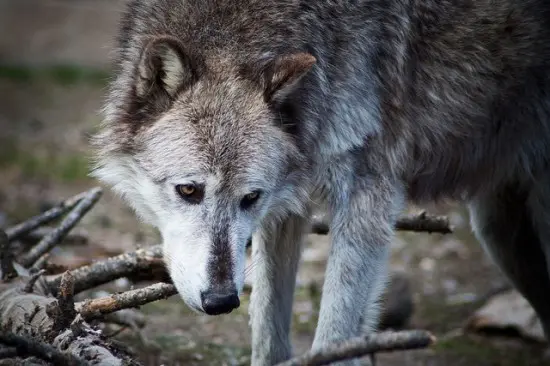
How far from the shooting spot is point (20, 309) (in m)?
4.52

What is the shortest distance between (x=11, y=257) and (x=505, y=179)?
108 inches

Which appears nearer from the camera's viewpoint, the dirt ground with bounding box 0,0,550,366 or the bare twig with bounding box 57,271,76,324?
the bare twig with bounding box 57,271,76,324

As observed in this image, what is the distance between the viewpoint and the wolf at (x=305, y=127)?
14.1 ft

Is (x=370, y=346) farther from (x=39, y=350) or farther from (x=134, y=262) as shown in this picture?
(x=134, y=262)

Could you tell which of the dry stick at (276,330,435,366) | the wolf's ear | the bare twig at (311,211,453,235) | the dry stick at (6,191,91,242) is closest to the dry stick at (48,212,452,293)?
the bare twig at (311,211,453,235)

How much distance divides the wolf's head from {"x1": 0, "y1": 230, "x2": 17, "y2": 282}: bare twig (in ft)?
3.12

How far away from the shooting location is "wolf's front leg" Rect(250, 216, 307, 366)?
5.12 meters

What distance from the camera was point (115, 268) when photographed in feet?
17.0

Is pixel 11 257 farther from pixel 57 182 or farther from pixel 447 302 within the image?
pixel 57 182

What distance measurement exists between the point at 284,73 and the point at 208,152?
49cm

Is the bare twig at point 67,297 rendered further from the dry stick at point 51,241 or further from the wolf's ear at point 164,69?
the dry stick at point 51,241

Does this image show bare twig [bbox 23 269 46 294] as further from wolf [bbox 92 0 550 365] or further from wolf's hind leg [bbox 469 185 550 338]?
wolf's hind leg [bbox 469 185 550 338]

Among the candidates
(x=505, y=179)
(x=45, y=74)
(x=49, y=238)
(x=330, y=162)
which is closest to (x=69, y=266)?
(x=49, y=238)

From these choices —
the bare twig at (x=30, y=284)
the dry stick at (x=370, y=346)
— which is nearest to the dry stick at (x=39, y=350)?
the dry stick at (x=370, y=346)
